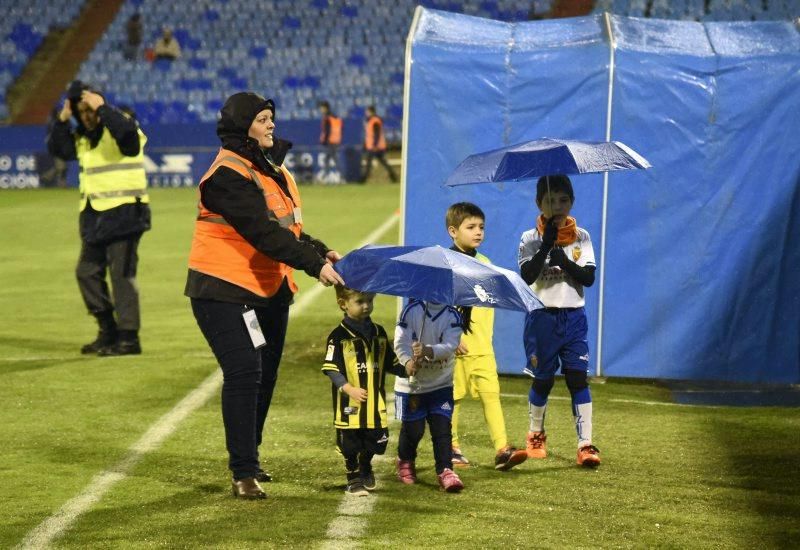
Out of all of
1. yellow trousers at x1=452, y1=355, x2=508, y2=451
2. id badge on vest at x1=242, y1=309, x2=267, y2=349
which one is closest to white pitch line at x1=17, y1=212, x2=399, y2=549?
id badge on vest at x1=242, y1=309, x2=267, y2=349

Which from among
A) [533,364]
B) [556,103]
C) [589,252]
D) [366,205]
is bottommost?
[366,205]

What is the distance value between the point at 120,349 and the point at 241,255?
5.04 metres

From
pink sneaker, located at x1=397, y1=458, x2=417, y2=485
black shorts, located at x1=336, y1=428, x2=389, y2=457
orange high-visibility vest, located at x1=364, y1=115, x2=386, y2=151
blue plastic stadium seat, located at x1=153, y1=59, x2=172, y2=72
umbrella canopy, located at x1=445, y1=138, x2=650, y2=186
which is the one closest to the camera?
black shorts, located at x1=336, y1=428, x2=389, y2=457

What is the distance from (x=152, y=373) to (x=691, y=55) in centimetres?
456

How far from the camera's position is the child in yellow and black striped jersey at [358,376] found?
6535 mm

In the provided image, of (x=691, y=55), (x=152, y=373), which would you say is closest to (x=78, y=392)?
(x=152, y=373)

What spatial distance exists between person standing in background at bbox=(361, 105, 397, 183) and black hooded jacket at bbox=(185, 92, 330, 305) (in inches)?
980

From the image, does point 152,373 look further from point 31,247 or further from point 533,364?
point 31,247

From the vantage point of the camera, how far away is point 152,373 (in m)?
10.3

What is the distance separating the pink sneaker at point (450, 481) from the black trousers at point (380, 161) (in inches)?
1016

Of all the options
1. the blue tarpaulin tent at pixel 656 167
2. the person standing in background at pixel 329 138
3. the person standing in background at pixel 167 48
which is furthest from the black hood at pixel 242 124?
the person standing in background at pixel 167 48

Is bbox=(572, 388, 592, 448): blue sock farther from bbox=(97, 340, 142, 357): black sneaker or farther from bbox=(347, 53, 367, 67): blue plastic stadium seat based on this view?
bbox=(347, 53, 367, 67): blue plastic stadium seat

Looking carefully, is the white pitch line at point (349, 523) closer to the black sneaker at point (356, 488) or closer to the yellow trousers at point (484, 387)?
the black sneaker at point (356, 488)

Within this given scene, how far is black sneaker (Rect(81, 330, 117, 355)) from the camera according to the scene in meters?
11.3
